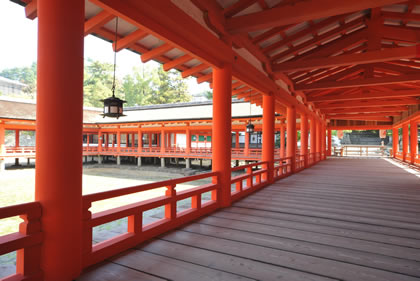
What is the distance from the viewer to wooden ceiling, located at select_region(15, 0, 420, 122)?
3.17 m

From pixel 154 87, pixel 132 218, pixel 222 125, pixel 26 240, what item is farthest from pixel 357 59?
pixel 154 87

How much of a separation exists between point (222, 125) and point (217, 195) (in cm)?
130

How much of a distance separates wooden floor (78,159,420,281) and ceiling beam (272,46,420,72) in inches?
126

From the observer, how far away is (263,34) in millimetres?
5520

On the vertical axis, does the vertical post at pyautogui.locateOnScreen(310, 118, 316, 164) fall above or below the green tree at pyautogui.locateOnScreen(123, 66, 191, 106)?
below

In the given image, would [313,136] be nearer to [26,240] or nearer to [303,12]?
[303,12]

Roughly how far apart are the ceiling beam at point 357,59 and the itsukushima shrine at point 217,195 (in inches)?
1.2

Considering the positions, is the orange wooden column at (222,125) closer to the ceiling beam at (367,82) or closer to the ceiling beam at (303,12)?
the ceiling beam at (303,12)

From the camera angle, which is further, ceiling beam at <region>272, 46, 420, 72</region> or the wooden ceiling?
ceiling beam at <region>272, 46, 420, 72</region>

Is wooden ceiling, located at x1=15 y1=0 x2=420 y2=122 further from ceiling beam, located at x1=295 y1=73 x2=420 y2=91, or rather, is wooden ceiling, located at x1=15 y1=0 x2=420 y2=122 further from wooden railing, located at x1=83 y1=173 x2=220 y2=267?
wooden railing, located at x1=83 y1=173 x2=220 y2=267

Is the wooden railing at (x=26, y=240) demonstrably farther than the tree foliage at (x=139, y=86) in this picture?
No

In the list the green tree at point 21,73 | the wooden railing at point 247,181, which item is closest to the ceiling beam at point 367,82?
the wooden railing at point 247,181

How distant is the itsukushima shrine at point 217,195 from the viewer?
2.15m

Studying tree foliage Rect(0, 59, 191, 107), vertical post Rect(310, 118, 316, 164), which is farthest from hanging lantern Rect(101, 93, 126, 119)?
tree foliage Rect(0, 59, 191, 107)
